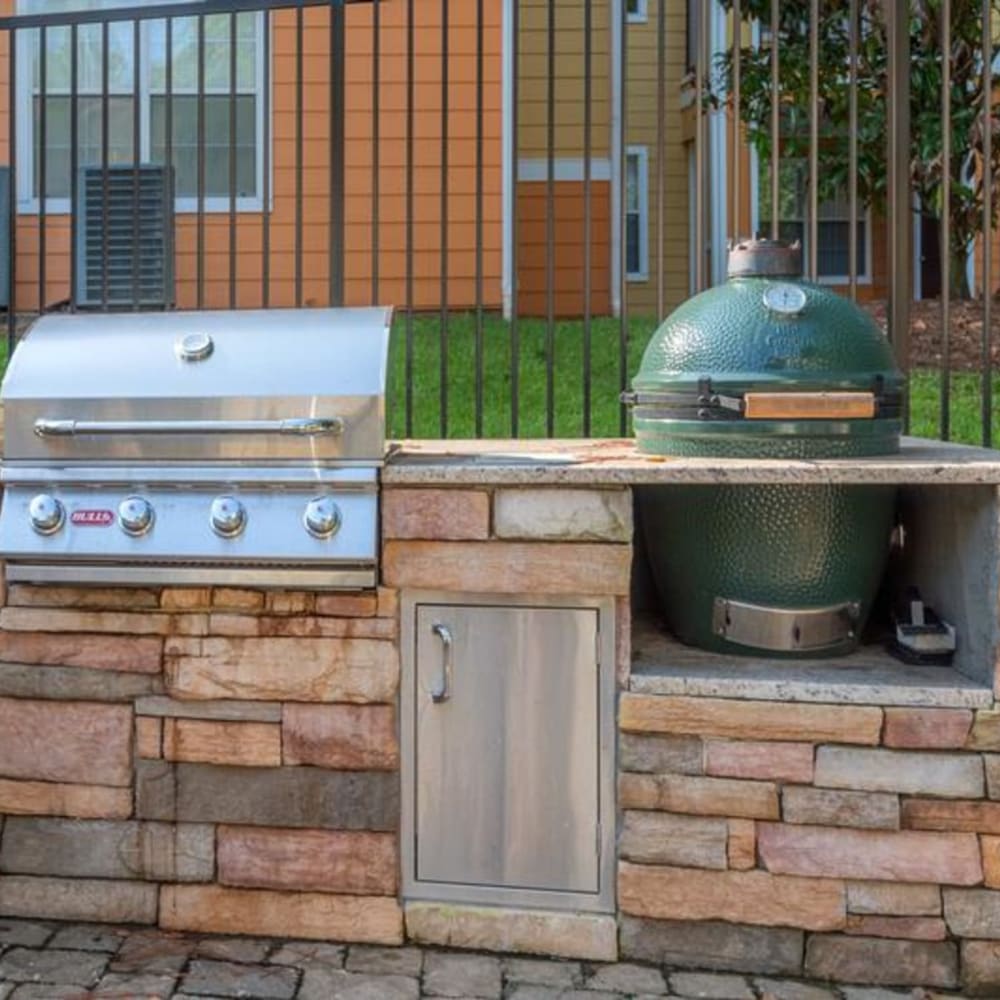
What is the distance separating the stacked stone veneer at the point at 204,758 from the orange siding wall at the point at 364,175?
17.2 feet

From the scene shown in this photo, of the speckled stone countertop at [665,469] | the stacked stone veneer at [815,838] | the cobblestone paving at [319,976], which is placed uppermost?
the speckled stone countertop at [665,469]

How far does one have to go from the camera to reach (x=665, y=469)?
2199mm

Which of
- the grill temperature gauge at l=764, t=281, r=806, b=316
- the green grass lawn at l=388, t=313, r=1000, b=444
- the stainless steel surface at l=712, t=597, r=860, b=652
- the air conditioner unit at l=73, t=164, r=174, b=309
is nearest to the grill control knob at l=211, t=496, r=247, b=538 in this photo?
the stainless steel surface at l=712, t=597, r=860, b=652

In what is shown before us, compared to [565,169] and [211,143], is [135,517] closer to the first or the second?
[211,143]

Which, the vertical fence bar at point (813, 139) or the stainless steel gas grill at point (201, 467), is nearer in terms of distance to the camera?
the stainless steel gas grill at point (201, 467)

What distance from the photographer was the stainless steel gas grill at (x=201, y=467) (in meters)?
2.27

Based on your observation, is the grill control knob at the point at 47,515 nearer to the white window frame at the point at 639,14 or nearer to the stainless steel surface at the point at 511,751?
the stainless steel surface at the point at 511,751

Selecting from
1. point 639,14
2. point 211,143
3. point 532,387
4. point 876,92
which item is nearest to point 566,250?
point 211,143

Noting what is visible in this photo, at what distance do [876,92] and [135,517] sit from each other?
18.2 feet

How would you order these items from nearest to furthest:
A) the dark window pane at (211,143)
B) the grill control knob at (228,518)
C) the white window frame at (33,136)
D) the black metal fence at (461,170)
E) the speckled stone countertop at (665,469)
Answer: the speckled stone countertop at (665,469), the grill control knob at (228,518), the black metal fence at (461,170), the white window frame at (33,136), the dark window pane at (211,143)

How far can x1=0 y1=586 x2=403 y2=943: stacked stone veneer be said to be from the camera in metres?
2.33

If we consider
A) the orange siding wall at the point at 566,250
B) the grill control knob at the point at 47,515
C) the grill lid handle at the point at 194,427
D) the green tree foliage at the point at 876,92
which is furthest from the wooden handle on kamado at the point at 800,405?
the orange siding wall at the point at 566,250

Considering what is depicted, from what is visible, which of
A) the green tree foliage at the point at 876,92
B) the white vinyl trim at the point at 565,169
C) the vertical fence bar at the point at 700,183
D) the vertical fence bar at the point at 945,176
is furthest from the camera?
the white vinyl trim at the point at 565,169

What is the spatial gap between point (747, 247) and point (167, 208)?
6.01 feet
